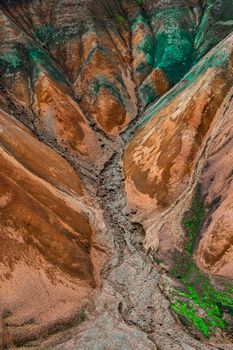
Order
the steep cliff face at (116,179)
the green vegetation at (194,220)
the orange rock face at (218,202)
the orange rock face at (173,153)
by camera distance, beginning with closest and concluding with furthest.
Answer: the steep cliff face at (116,179), the orange rock face at (218,202), the green vegetation at (194,220), the orange rock face at (173,153)

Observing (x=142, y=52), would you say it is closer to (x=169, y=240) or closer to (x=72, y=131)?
(x=72, y=131)

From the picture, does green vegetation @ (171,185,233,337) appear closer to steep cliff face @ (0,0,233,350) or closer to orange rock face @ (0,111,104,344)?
steep cliff face @ (0,0,233,350)

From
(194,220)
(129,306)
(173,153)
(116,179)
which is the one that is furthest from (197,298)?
(116,179)

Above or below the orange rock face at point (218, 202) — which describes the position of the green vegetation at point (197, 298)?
below

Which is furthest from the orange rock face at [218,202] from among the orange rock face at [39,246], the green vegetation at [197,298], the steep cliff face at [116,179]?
the orange rock face at [39,246]

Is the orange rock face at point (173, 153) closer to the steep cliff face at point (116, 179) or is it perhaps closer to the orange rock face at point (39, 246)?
the steep cliff face at point (116, 179)

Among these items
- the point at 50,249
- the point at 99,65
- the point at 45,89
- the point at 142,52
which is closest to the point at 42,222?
the point at 50,249

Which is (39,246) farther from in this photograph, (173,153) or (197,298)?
(173,153)

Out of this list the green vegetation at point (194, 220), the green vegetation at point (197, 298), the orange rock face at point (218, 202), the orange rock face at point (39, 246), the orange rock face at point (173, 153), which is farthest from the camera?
the orange rock face at point (173, 153)
